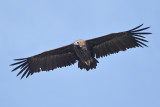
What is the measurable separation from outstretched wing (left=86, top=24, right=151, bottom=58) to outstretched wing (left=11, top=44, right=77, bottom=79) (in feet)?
4.01

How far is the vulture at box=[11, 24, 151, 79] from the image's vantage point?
26547mm

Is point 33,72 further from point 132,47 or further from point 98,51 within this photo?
point 132,47

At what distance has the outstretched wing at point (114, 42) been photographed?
87.5 feet

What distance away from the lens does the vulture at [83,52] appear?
26547 millimetres

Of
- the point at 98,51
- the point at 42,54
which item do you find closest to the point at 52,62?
the point at 42,54

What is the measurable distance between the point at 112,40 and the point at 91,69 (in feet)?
6.02

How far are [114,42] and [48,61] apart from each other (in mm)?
3624

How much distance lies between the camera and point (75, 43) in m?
26.3

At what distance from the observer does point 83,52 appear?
2633 cm

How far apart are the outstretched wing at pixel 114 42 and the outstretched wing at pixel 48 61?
122 centimetres

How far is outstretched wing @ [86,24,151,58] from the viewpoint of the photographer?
26672 millimetres

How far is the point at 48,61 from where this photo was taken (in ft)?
90.6

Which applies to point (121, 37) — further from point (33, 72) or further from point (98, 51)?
point (33, 72)

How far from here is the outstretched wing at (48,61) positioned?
27.3 m
